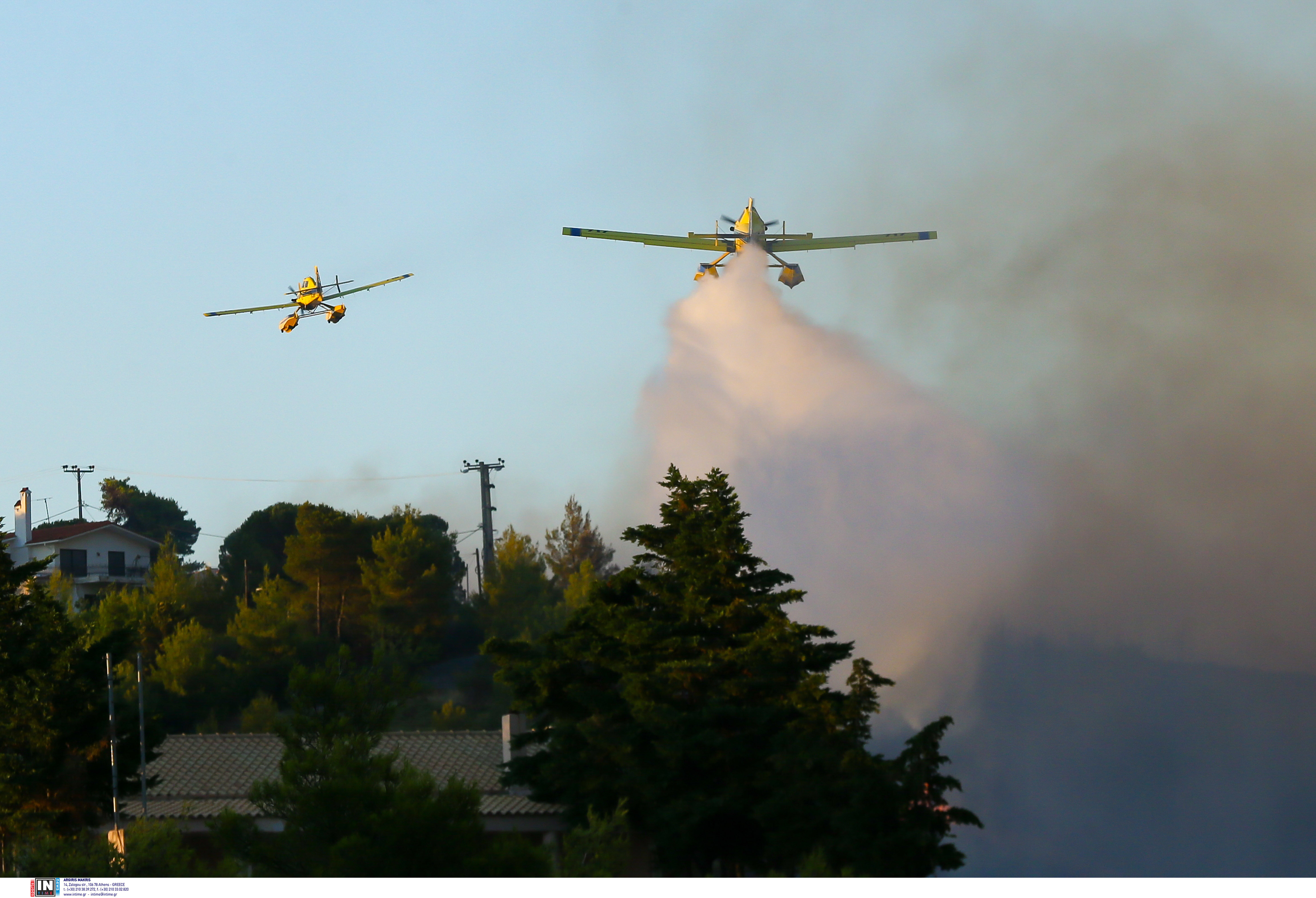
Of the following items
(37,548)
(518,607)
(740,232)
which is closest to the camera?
(740,232)

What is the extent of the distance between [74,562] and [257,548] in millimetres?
13221

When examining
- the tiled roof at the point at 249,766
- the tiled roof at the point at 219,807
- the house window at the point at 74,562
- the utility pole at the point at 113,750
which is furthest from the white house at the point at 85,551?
the utility pole at the point at 113,750

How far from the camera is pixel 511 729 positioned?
51.3 m

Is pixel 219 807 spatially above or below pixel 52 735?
below

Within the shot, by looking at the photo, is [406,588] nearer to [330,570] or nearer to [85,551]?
[330,570]

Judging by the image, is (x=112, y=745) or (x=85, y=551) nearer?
(x=112, y=745)

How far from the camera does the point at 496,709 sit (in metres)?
84.2

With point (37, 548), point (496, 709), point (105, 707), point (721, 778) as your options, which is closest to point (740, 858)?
point (721, 778)

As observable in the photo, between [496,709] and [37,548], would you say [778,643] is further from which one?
[37,548]

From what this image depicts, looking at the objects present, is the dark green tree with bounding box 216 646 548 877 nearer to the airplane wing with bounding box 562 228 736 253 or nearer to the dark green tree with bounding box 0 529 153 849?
the dark green tree with bounding box 0 529 153 849

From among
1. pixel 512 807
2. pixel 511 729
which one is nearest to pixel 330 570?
pixel 511 729

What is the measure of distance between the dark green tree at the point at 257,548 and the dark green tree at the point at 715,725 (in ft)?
236
